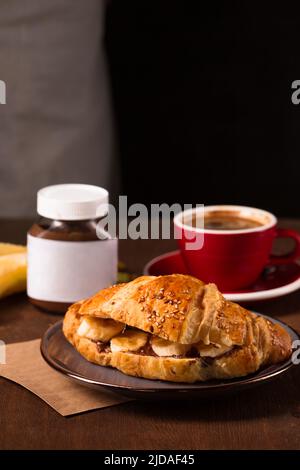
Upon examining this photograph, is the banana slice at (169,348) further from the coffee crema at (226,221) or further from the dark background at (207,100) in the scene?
the dark background at (207,100)

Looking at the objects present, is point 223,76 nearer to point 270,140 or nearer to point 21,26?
point 270,140

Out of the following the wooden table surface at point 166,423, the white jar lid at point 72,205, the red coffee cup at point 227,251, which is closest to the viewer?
the wooden table surface at point 166,423

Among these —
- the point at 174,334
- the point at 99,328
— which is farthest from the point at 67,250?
the point at 174,334

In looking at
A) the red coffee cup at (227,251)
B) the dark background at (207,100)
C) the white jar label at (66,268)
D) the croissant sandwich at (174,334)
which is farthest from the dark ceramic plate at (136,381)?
the dark background at (207,100)

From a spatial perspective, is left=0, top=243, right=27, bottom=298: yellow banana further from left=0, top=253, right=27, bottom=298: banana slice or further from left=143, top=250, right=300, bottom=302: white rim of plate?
left=143, top=250, right=300, bottom=302: white rim of plate

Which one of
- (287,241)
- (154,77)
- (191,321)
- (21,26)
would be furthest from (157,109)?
(191,321)

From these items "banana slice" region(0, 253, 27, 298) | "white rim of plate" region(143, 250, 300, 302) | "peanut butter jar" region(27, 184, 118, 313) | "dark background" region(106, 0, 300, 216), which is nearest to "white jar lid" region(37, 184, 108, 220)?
"peanut butter jar" region(27, 184, 118, 313)
